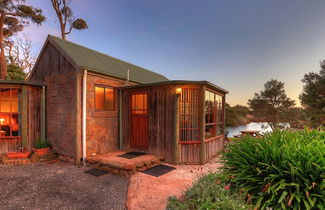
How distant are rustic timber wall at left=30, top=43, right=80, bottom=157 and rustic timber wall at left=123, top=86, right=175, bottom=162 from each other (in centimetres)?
277

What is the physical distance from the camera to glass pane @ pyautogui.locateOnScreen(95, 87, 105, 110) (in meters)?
5.79

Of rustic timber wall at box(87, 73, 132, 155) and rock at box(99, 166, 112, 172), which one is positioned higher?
rustic timber wall at box(87, 73, 132, 155)

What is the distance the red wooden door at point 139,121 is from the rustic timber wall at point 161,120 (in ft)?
0.79

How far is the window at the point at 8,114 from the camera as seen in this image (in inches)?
230

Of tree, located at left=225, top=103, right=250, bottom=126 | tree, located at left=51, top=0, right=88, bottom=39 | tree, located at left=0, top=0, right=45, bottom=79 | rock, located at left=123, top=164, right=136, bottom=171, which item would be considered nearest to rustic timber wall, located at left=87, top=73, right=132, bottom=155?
rock, located at left=123, top=164, right=136, bottom=171

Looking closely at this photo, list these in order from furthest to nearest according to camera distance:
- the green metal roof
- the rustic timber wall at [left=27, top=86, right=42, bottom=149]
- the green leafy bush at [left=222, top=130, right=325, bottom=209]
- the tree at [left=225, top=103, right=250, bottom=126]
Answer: the tree at [left=225, top=103, right=250, bottom=126] → the rustic timber wall at [left=27, top=86, right=42, bottom=149] → the green metal roof → the green leafy bush at [left=222, top=130, right=325, bottom=209]

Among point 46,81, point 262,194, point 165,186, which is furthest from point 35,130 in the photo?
point 262,194

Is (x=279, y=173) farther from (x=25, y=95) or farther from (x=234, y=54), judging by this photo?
(x=234, y=54)

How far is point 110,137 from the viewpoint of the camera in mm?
6172

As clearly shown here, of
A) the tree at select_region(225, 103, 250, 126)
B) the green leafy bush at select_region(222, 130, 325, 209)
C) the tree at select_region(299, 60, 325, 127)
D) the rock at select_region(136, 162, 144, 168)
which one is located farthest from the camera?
the tree at select_region(225, 103, 250, 126)

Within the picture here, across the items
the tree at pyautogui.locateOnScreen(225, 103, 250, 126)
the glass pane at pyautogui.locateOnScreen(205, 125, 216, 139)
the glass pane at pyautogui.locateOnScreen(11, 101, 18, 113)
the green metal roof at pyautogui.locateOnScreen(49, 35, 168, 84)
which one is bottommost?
the tree at pyautogui.locateOnScreen(225, 103, 250, 126)

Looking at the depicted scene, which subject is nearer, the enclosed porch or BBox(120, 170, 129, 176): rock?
BBox(120, 170, 129, 176): rock

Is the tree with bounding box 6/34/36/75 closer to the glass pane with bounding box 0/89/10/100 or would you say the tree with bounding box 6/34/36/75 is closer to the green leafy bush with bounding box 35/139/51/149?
the glass pane with bounding box 0/89/10/100

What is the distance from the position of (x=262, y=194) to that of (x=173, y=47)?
12.0m
